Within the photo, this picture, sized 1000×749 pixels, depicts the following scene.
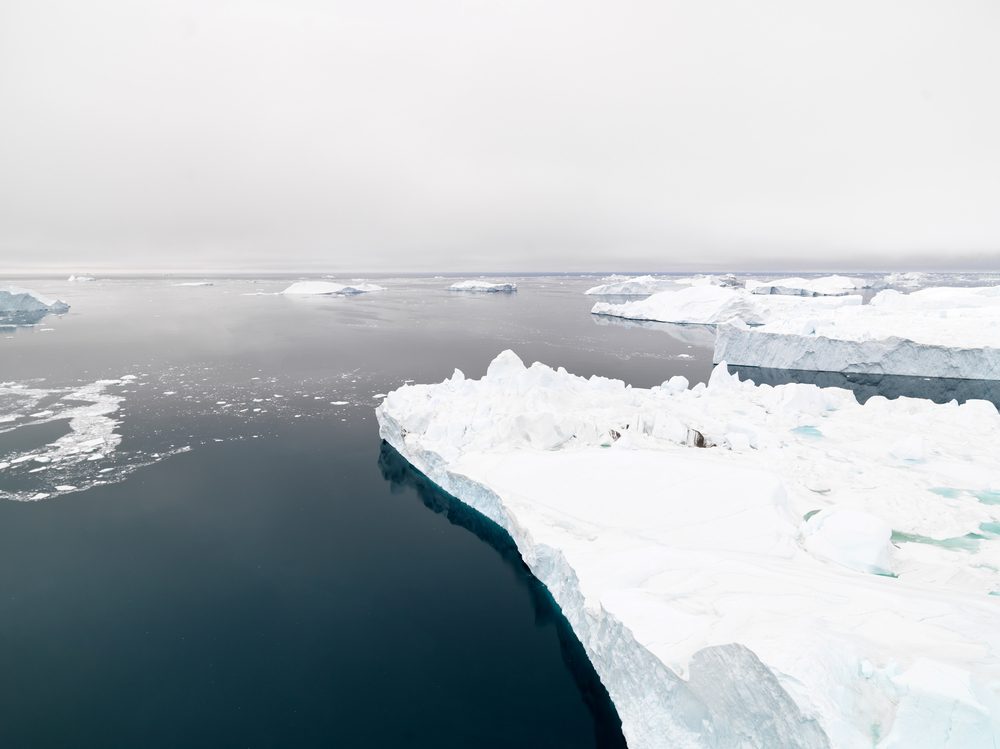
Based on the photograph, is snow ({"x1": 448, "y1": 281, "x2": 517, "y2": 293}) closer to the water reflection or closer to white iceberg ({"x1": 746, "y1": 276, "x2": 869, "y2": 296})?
white iceberg ({"x1": 746, "y1": 276, "x2": 869, "y2": 296})

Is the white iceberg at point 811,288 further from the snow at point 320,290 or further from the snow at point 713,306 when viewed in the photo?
the snow at point 320,290

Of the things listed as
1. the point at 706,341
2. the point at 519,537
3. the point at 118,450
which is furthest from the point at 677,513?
the point at 706,341

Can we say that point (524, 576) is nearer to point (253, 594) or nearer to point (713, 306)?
point (253, 594)

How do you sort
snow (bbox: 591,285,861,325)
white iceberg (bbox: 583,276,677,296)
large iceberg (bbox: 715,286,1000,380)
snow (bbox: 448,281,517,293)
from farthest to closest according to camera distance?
1. snow (bbox: 448,281,517,293)
2. white iceberg (bbox: 583,276,677,296)
3. snow (bbox: 591,285,861,325)
4. large iceberg (bbox: 715,286,1000,380)

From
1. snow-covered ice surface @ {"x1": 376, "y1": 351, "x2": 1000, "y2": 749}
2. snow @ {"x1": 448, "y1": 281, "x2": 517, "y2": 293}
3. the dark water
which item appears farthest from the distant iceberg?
snow @ {"x1": 448, "y1": 281, "x2": 517, "y2": 293}

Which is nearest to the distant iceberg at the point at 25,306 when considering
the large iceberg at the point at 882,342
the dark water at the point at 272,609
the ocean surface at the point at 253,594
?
the ocean surface at the point at 253,594
